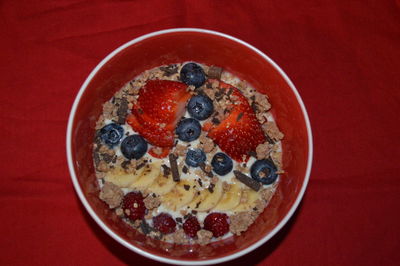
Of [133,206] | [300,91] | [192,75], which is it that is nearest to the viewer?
[133,206]

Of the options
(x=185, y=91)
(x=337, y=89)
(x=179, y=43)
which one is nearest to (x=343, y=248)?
(x=337, y=89)

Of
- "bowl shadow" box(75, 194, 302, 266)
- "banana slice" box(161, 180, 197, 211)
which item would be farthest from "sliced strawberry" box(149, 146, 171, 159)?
"bowl shadow" box(75, 194, 302, 266)

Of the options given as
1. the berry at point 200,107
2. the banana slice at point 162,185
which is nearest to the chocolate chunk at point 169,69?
the berry at point 200,107

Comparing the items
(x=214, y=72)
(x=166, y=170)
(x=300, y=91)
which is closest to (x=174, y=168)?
(x=166, y=170)

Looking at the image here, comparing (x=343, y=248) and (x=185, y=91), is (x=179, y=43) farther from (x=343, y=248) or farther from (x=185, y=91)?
(x=343, y=248)

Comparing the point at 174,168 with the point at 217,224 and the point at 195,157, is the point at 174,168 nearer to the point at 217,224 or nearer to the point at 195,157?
the point at 195,157

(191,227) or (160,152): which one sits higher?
(160,152)
